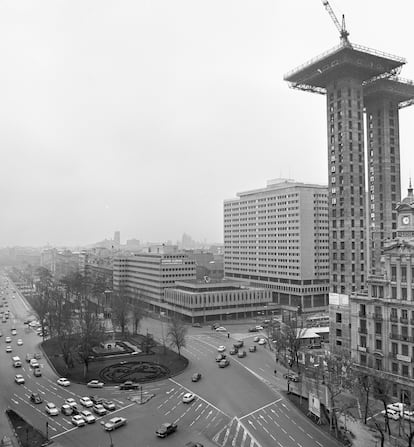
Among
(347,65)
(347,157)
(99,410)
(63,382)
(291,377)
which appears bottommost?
(63,382)

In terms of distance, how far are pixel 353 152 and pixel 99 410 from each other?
235 ft

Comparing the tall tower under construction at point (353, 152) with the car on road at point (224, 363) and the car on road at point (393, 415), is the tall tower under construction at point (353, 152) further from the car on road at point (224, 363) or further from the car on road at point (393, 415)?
the car on road at point (393, 415)

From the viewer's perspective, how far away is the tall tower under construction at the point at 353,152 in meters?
92.9

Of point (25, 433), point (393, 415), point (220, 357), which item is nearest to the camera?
point (25, 433)

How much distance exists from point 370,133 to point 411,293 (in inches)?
2299

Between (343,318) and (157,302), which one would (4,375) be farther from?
(157,302)

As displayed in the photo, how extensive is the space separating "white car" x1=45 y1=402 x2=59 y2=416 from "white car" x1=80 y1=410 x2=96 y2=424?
11.0 ft

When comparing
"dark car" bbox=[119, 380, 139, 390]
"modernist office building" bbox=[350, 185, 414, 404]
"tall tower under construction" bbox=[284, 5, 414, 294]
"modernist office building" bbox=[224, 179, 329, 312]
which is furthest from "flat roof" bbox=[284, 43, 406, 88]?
"dark car" bbox=[119, 380, 139, 390]

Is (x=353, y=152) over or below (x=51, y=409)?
over

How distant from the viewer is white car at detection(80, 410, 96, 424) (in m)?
52.4

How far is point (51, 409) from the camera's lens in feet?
182

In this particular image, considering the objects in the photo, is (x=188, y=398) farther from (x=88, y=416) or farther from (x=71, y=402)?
(x=71, y=402)

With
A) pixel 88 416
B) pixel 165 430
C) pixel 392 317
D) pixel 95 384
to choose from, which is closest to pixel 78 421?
pixel 88 416

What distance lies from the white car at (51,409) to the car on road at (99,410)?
4.74 m
